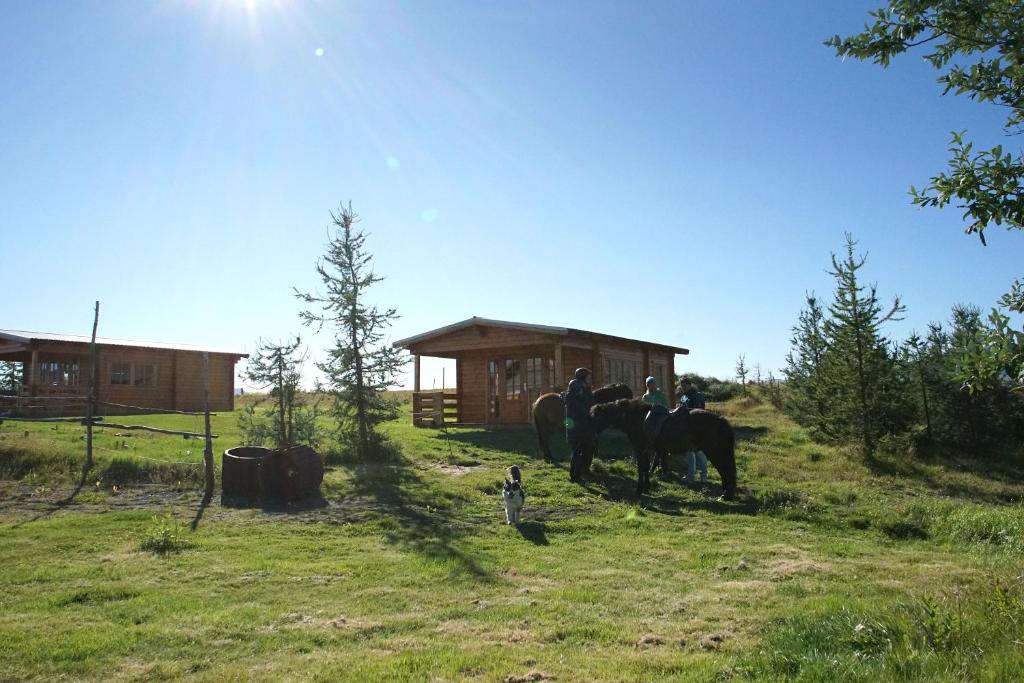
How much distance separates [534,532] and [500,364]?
15425 mm

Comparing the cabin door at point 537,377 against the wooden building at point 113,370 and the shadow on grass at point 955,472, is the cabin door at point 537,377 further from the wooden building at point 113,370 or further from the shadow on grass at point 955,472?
the wooden building at point 113,370

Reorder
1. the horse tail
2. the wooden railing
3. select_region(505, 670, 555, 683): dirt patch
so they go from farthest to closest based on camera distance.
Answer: the wooden railing < the horse tail < select_region(505, 670, 555, 683): dirt patch

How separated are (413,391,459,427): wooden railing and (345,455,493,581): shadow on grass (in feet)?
26.7

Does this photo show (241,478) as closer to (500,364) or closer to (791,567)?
(791,567)

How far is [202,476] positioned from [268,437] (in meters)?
2.26

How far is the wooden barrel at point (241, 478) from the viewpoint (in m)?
11.8

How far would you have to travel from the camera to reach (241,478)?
1192 cm

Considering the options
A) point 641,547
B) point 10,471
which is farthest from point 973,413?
point 10,471

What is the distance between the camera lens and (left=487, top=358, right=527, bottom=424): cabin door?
24453 mm

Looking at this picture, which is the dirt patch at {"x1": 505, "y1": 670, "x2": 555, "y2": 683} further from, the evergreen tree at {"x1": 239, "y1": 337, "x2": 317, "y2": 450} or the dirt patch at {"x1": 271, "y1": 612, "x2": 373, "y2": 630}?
the evergreen tree at {"x1": 239, "y1": 337, "x2": 317, "y2": 450}

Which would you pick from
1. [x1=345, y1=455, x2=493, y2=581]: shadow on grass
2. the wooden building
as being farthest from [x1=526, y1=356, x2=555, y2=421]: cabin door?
the wooden building

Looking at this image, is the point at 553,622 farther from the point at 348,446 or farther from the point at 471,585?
the point at 348,446

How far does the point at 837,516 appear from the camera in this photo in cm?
1048

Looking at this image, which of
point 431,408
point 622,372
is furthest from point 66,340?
point 622,372
